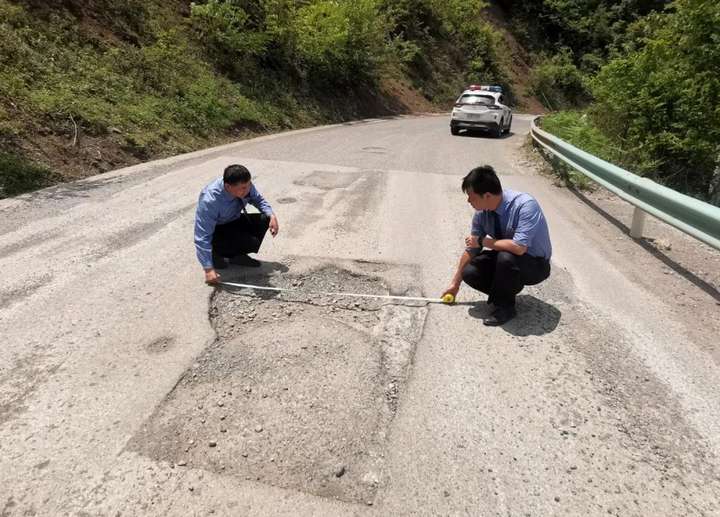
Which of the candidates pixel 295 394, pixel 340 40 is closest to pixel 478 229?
pixel 295 394

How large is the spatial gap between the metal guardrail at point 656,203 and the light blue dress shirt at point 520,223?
56.6 inches

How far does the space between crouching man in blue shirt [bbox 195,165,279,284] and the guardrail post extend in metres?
4.19

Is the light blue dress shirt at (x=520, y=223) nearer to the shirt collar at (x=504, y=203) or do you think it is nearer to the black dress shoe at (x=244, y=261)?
the shirt collar at (x=504, y=203)

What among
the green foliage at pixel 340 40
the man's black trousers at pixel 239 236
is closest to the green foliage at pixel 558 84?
the green foliage at pixel 340 40

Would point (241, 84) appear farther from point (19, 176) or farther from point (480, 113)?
point (19, 176)

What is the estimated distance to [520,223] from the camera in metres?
3.53

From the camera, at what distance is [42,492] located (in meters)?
2.13

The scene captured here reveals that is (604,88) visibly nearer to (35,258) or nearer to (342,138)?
(342,138)

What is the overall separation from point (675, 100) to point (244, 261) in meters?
8.42

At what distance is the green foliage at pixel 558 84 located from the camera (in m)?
40.7

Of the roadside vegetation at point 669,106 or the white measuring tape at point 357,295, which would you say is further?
the roadside vegetation at point 669,106

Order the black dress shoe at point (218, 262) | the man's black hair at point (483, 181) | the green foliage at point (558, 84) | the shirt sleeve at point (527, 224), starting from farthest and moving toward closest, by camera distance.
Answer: the green foliage at point (558, 84), the black dress shoe at point (218, 262), the shirt sleeve at point (527, 224), the man's black hair at point (483, 181)

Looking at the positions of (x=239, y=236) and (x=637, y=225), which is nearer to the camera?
(x=239, y=236)

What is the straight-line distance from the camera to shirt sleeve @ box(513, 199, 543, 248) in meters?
3.49
